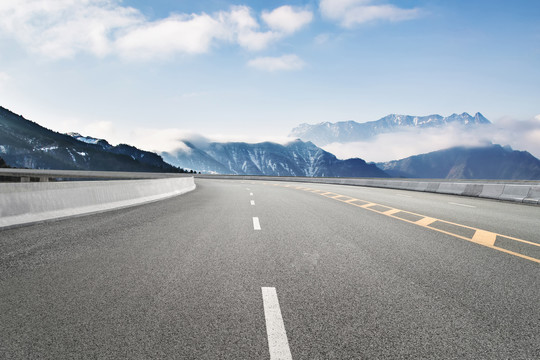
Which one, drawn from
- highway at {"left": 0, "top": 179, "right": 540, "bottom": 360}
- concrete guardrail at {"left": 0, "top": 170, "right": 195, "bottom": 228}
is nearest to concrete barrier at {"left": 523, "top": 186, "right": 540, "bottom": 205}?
highway at {"left": 0, "top": 179, "right": 540, "bottom": 360}

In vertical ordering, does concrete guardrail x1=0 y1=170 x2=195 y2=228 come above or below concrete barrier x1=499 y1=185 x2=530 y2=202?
above

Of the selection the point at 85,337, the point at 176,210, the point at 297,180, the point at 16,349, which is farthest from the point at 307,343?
the point at 297,180

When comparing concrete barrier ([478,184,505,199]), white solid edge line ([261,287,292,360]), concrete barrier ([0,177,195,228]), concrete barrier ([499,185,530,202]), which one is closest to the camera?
white solid edge line ([261,287,292,360])

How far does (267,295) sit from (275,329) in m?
0.79

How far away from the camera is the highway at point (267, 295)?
2.65 m

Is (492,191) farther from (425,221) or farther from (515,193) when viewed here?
(425,221)

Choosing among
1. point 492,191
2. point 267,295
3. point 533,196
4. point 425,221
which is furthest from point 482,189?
point 267,295

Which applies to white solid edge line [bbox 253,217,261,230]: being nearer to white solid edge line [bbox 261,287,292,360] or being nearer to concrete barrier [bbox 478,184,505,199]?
white solid edge line [bbox 261,287,292,360]

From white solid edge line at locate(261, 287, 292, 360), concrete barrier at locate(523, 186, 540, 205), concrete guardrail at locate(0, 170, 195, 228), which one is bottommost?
concrete barrier at locate(523, 186, 540, 205)

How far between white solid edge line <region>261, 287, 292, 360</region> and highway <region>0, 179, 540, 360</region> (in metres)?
0.01

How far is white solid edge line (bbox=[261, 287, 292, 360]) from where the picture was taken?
99.1 inches

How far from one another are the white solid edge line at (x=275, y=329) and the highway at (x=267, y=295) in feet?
0.05

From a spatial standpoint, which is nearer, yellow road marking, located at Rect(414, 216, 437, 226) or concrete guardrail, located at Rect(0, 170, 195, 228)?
concrete guardrail, located at Rect(0, 170, 195, 228)

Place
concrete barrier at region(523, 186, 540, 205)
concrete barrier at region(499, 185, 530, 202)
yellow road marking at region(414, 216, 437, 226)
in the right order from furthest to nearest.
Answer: concrete barrier at region(499, 185, 530, 202) → concrete barrier at region(523, 186, 540, 205) → yellow road marking at region(414, 216, 437, 226)
